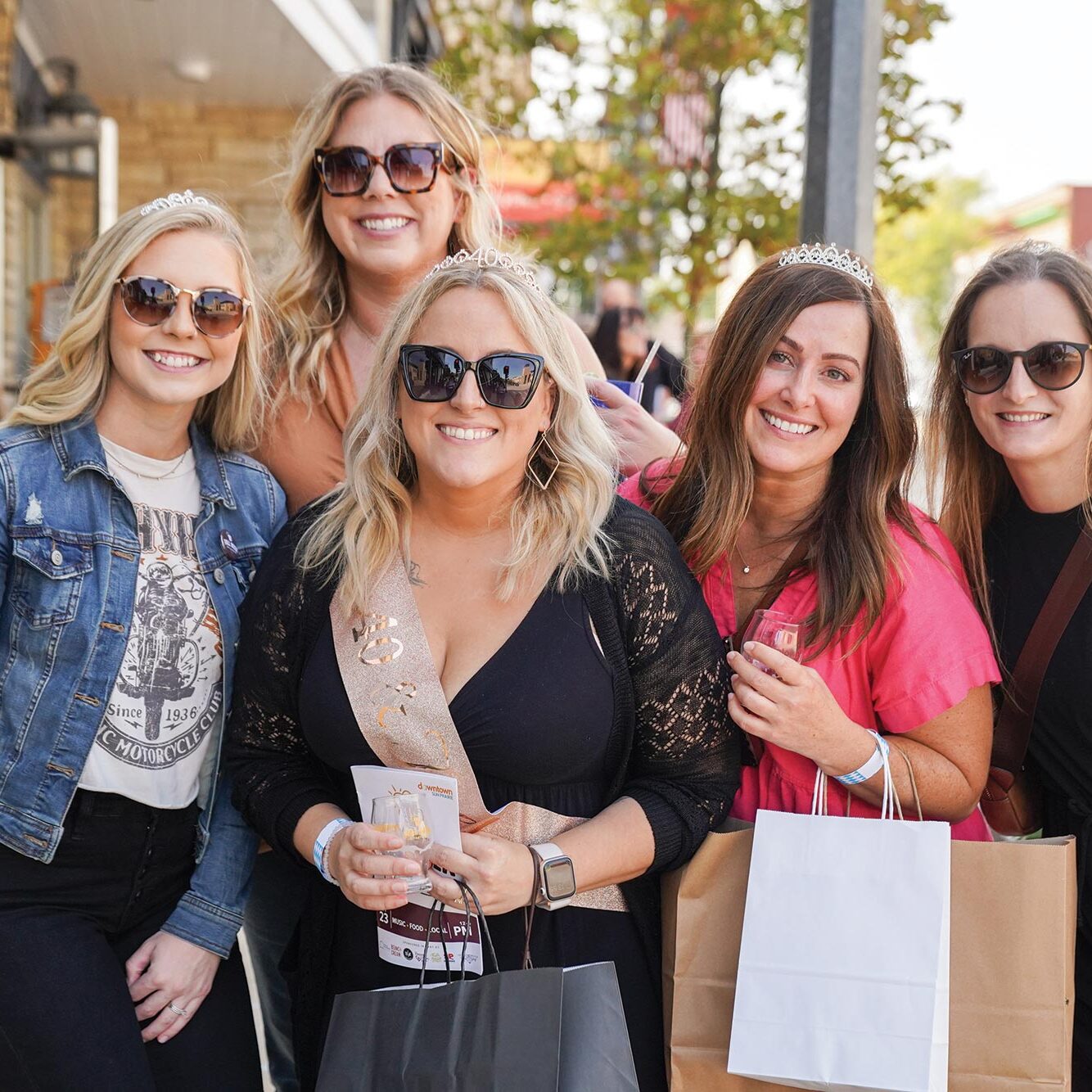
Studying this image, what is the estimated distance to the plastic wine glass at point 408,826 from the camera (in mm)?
2268

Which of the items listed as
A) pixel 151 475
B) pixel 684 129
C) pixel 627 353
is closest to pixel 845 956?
pixel 151 475

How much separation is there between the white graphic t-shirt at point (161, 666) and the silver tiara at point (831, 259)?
1441 mm

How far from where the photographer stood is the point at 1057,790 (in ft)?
8.69

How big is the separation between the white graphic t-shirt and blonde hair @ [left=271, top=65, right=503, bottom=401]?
568mm

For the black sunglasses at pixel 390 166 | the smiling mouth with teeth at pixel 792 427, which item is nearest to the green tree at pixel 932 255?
the black sunglasses at pixel 390 166

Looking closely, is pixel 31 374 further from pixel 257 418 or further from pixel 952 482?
pixel 952 482

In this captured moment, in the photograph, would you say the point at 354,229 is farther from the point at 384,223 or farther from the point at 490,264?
the point at 490,264

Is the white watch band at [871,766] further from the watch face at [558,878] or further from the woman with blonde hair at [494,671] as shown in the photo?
the watch face at [558,878]

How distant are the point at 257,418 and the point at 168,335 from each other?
44 centimetres

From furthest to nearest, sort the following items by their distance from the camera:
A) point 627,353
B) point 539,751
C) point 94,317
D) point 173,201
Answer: point 627,353, point 173,201, point 94,317, point 539,751

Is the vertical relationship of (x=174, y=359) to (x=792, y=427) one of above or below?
above

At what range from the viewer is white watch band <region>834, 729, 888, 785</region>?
93.5 inches

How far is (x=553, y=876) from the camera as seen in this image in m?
2.32

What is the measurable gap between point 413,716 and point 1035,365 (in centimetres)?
149
